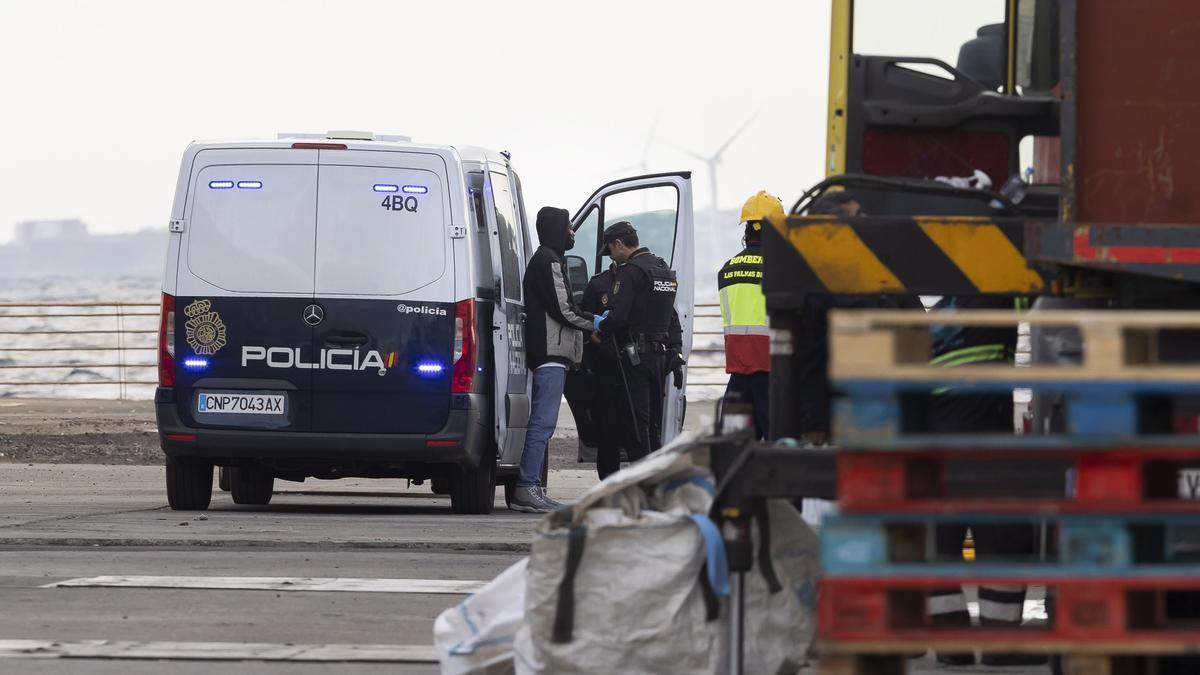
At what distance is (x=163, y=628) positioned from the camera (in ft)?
23.2

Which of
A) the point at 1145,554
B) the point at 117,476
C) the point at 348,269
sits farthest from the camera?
the point at 117,476

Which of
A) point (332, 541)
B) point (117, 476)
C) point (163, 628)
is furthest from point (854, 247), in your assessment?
point (117, 476)

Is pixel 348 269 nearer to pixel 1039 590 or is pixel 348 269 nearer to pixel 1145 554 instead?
pixel 1039 590

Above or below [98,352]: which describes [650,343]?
above

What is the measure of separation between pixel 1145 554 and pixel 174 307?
321 inches

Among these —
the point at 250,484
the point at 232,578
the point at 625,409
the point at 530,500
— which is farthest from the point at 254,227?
the point at 232,578

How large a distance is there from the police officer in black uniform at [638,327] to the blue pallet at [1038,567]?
9.08m

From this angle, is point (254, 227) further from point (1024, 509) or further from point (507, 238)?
point (1024, 509)

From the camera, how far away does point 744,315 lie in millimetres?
11133

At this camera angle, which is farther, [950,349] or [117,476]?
[117,476]

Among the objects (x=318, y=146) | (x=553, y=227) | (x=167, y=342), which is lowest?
(x=167, y=342)

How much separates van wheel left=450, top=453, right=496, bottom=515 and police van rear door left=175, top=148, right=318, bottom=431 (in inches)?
44.6

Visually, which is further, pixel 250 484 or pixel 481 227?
pixel 250 484

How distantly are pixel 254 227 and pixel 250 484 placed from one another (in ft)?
7.75
